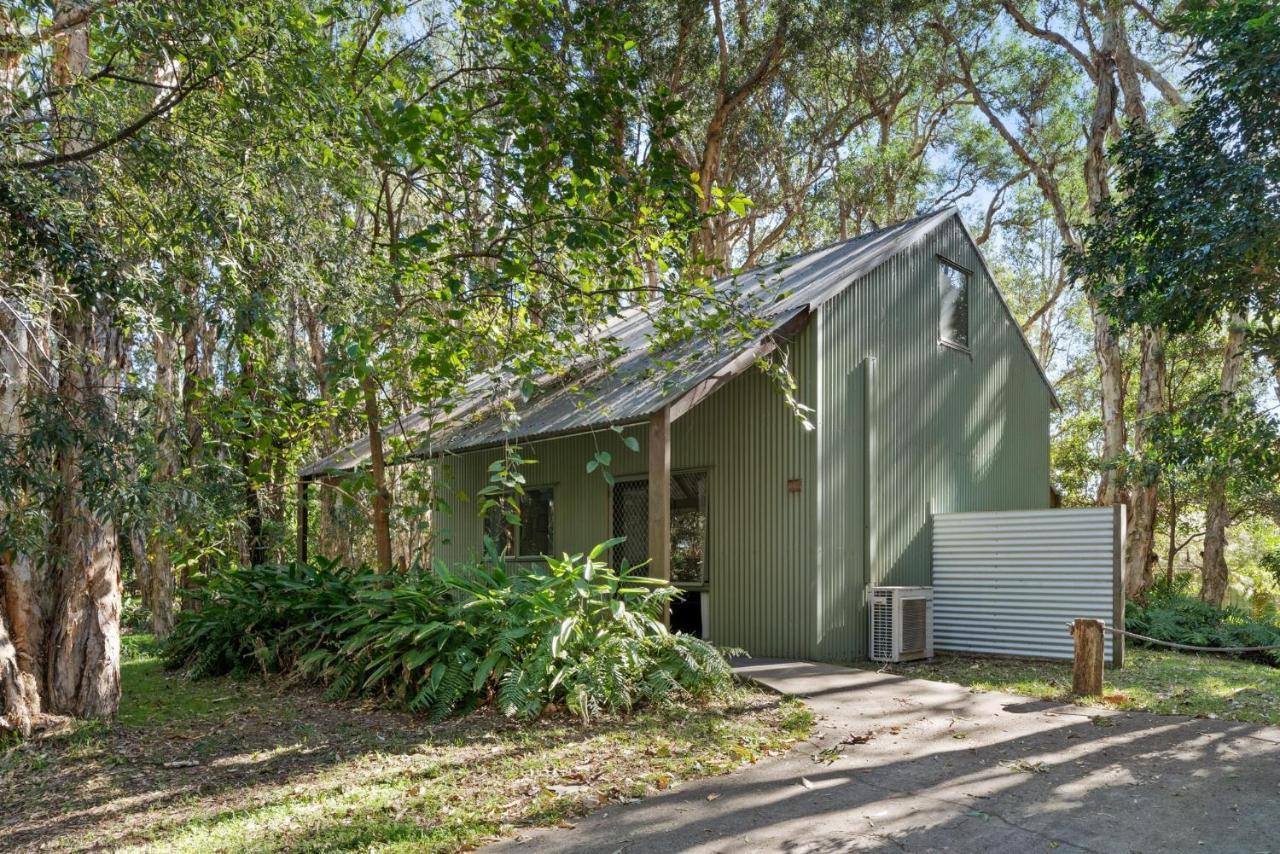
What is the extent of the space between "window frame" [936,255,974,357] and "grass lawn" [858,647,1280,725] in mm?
4060

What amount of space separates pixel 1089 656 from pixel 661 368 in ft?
15.1

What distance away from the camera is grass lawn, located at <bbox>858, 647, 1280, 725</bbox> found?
25.9 ft

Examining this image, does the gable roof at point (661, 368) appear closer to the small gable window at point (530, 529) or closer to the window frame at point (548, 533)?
the window frame at point (548, 533)

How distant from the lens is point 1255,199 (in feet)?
26.7

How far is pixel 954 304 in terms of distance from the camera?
12344 millimetres

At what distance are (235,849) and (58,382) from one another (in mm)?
4349

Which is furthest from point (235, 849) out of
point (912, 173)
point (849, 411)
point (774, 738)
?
point (912, 173)

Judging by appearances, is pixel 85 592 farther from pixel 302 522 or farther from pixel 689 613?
pixel 302 522

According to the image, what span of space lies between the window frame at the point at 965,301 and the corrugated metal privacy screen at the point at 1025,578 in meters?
2.38

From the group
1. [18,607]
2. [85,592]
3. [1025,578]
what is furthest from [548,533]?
[18,607]

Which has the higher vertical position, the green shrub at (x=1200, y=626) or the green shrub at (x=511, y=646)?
the green shrub at (x=511, y=646)

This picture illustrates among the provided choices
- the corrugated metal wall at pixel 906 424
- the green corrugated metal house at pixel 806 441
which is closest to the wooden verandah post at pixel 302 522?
the green corrugated metal house at pixel 806 441

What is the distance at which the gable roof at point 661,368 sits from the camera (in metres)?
8.60

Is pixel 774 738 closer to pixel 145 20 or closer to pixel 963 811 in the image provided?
pixel 963 811
